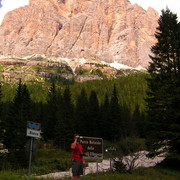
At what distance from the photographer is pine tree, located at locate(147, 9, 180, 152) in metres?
22.6

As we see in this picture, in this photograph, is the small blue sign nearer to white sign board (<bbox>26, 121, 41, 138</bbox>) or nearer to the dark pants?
white sign board (<bbox>26, 121, 41, 138</bbox>)

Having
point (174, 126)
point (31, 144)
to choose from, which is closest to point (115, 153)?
point (174, 126)

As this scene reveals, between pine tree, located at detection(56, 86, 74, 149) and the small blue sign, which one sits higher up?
the small blue sign

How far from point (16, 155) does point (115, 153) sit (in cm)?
1651

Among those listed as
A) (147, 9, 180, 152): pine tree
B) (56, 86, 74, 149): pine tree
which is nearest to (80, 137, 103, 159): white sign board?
(147, 9, 180, 152): pine tree

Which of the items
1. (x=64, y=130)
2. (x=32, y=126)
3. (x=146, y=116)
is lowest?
(x=64, y=130)

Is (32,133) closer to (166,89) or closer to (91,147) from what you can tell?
(91,147)

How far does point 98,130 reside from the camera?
74.4 meters

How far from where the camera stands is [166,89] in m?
24.0

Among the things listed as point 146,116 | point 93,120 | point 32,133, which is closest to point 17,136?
point 146,116

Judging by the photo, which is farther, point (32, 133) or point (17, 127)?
point (17, 127)

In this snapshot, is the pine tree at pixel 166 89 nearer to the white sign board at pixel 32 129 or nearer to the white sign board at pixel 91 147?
the white sign board at pixel 91 147

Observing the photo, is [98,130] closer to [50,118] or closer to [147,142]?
[50,118]

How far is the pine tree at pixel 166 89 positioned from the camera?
74.3 feet
